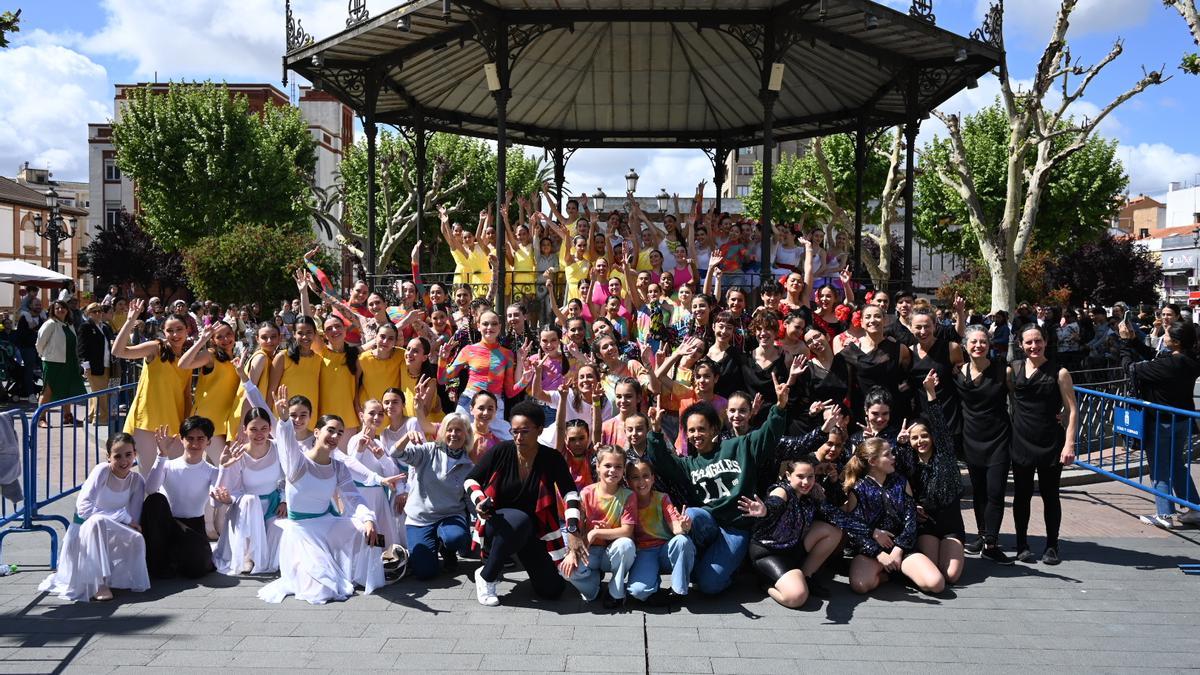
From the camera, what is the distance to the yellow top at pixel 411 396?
7911mm

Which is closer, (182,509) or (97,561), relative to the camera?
(97,561)

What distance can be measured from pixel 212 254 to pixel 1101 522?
26.0 metres

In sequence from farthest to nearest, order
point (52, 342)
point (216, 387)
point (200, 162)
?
1. point (200, 162)
2. point (52, 342)
3. point (216, 387)

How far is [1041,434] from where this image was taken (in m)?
6.97

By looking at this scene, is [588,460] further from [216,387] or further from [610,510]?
[216,387]

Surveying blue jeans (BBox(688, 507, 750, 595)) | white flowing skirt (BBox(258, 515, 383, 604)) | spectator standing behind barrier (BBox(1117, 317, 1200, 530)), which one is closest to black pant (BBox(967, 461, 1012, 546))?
spectator standing behind barrier (BBox(1117, 317, 1200, 530))

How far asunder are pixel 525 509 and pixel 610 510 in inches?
23.0

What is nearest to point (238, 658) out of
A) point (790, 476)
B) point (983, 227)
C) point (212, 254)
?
point (790, 476)

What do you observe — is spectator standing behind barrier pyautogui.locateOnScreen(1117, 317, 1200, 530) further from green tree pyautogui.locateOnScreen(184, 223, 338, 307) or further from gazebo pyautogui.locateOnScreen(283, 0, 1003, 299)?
green tree pyautogui.locateOnScreen(184, 223, 338, 307)

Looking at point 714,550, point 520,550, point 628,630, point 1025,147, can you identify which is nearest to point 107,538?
point 520,550

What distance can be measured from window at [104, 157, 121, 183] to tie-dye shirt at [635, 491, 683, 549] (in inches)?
2519

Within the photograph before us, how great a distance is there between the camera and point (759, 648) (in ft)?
17.2

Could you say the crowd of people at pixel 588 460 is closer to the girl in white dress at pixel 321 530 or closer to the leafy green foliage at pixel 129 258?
the girl in white dress at pixel 321 530

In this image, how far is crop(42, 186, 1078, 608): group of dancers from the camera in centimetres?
617
